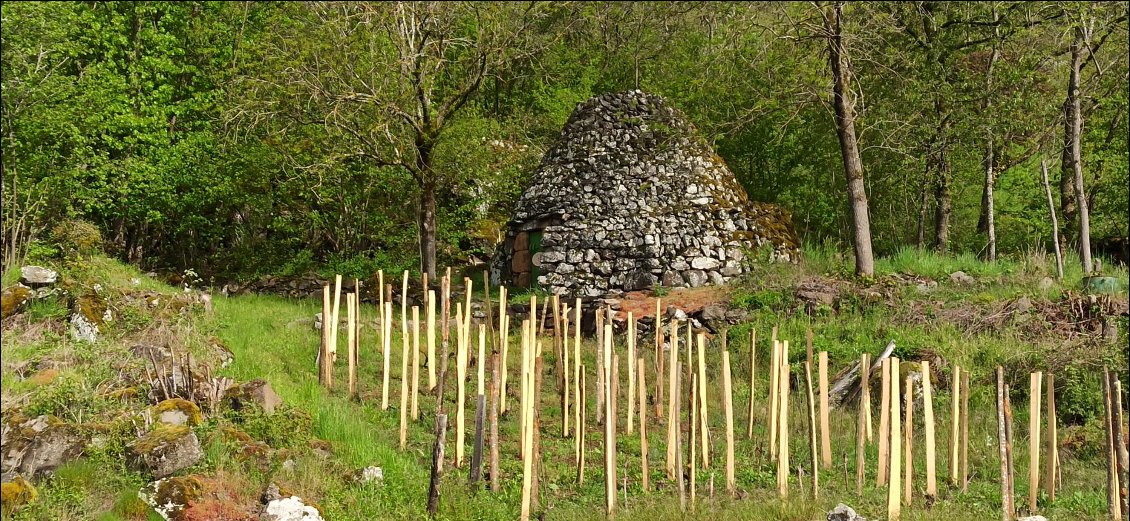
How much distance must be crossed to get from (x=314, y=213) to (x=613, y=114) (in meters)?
7.11

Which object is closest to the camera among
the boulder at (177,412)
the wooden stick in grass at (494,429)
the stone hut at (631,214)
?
the wooden stick in grass at (494,429)

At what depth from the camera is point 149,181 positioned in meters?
17.7

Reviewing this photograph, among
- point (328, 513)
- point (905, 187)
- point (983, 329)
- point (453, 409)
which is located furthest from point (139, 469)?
point (905, 187)

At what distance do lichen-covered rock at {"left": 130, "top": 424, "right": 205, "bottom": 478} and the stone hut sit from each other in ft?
29.6

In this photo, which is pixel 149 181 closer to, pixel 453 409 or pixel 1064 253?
pixel 453 409

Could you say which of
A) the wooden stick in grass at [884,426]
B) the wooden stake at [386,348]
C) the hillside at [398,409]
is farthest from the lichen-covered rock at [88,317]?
the wooden stick in grass at [884,426]

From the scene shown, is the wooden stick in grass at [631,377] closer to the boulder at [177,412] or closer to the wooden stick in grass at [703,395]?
the wooden stick in grass at [703,395]

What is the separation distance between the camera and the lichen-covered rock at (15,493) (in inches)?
214

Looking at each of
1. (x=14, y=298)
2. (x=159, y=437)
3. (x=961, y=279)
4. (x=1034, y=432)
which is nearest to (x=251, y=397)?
(x=159, y=437)

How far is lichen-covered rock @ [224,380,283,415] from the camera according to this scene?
7488 millimetres

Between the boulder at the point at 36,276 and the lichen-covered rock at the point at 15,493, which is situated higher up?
the boulder at the point at 36,276

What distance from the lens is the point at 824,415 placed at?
6977mm

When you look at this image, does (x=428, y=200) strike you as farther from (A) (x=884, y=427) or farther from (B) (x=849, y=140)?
(A) (x=884, y=427)

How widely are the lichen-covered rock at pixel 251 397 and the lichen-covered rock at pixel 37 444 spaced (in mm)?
1369
